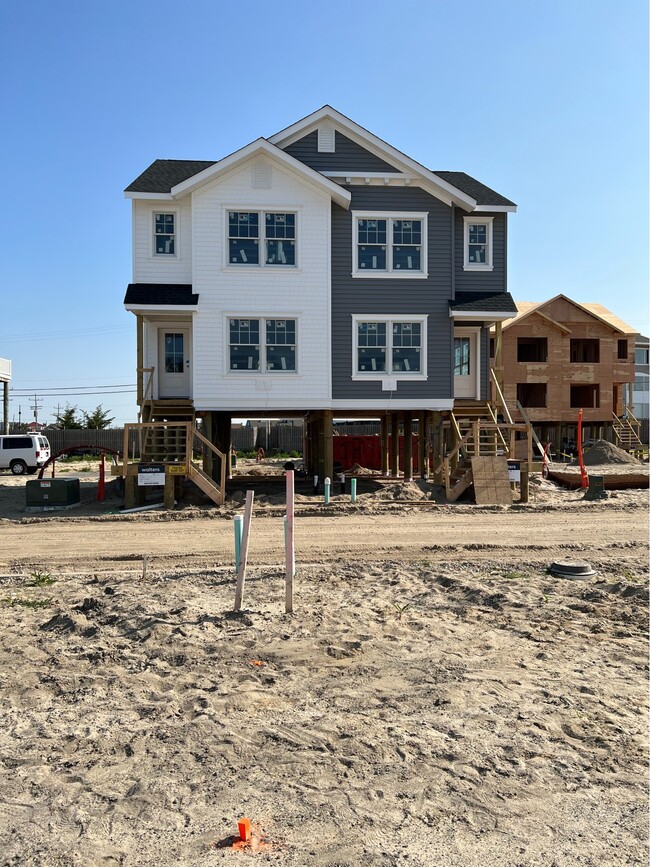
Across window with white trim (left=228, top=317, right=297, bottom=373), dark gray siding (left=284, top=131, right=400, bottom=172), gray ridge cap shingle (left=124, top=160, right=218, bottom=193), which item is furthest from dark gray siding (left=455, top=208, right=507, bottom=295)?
gray ridge cap shingle (left=124, top=160, right=218, bottom=193)

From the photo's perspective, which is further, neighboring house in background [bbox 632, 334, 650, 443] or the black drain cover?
neighboring house in background [bbox 632, 334, 650, 443]

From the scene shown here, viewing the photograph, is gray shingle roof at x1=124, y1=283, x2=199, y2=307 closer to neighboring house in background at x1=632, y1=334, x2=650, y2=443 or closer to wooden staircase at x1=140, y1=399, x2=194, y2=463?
wooden staircase at x1=140, y1=399, x2=194, y2=463

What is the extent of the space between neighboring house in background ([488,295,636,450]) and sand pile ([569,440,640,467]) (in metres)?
4.54

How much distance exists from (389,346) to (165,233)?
803cm

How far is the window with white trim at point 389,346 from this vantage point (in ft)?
70.5

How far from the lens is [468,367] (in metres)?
23.8

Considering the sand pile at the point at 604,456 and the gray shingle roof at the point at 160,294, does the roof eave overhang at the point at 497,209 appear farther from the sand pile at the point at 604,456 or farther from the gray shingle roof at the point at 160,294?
the sand pile at the point at 604,456

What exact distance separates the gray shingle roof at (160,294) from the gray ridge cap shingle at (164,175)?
2.90m

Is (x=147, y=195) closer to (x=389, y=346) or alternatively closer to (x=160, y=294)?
(x=160, y=294)

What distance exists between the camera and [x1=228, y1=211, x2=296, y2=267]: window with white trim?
68.0 feet

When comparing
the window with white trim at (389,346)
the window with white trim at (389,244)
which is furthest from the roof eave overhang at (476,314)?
the window with white trim at (389,244)

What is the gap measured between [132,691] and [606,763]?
3796 mm

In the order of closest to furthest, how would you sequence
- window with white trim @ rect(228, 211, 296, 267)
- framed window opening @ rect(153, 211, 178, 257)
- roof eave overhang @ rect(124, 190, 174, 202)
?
roof eave overhang @ rect(124, 190, 174, 202), window with white trim @ rect(228, 211, 296, 267), framed window opening @ rect(153, 211, 178, 257)

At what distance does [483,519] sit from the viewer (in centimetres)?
1644
